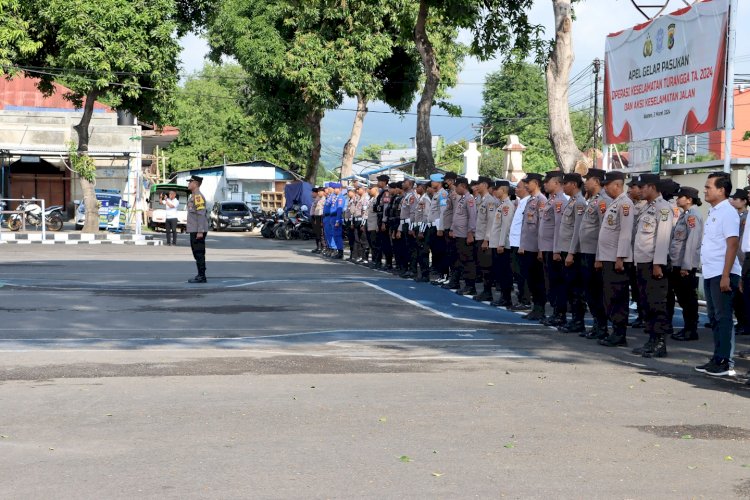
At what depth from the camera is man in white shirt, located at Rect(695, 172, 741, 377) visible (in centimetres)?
1087

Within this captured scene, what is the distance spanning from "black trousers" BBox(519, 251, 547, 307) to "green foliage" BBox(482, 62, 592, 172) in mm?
71335

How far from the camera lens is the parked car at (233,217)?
5634 cm

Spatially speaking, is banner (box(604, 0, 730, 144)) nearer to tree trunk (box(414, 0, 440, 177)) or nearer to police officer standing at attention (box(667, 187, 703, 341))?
police officer standing at attention (box(667, 187, 703, 341))

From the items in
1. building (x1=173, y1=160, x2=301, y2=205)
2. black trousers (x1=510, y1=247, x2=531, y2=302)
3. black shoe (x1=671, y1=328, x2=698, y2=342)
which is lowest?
black shoe (x1=671, y1=328, x2=698, y2=342)

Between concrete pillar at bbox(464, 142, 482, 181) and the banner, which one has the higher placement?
the banner

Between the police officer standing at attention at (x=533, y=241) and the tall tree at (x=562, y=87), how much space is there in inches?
265

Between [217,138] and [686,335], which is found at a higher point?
[217,138]

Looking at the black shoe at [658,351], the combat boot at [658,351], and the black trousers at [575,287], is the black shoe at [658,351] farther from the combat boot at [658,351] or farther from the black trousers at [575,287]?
the black trousers at [575,287]

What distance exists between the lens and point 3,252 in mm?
30188

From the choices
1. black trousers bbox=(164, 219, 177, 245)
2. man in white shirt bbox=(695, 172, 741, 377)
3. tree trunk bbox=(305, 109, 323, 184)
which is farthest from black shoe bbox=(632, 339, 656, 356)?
tree trunk bbox=(305, 109, 323, 184)

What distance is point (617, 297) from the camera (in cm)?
1296

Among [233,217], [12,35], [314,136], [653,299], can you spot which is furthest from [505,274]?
[233,217]

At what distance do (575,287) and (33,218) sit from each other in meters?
32.8

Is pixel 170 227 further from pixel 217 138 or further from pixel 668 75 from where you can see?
pixel 217 138
